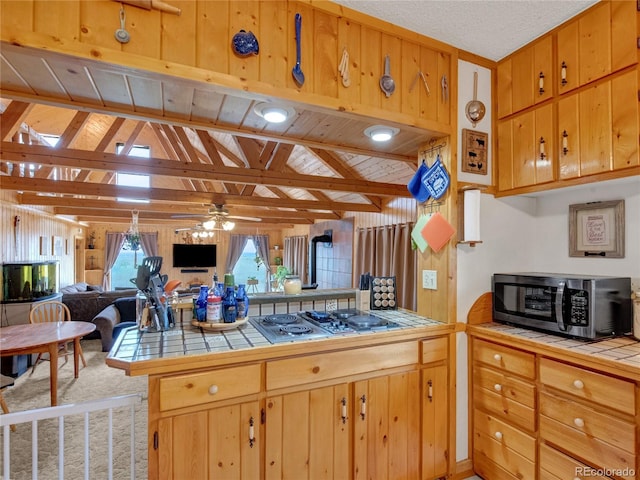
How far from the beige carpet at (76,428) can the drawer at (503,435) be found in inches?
84.2

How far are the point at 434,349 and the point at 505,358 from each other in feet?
1.22

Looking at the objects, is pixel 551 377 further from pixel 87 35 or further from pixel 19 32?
pixel 19 32

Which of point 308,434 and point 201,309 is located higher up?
point 201,309

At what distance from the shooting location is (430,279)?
2105 mm

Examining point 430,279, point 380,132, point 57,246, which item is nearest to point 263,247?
point 57,246

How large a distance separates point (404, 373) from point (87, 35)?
82.6 inches

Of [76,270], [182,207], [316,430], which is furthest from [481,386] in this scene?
[76,270]

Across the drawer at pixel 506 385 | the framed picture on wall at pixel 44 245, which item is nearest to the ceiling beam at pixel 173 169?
the framed picture on wall at pixel 44 245

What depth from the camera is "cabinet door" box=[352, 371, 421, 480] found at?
65.7 inches

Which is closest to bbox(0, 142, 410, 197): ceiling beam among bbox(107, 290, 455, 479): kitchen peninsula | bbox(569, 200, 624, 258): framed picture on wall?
bbox(107, 290, 455, 479): kitchen peninsula

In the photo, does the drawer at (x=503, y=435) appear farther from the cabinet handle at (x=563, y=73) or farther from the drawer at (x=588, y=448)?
the cabinet handle at (x=563, y=73)

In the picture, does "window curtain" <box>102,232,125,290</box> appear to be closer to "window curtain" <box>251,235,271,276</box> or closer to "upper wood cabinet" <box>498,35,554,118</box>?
"window curtain" <box>251,235,271,276</box>

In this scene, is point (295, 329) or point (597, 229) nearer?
point (295, 329)

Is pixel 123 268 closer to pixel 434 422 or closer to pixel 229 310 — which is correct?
A: pixel 229 310
